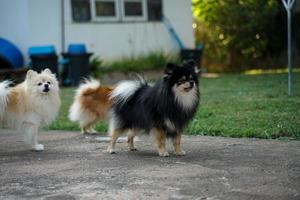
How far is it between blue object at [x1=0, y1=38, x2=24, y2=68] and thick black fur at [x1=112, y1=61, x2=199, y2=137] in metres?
9.64

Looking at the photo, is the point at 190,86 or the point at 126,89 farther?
the point at 126,89

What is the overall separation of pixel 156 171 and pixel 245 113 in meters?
4.31

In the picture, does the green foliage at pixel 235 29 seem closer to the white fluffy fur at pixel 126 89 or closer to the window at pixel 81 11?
the window at pixel 81 11

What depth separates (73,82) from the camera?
690 inches

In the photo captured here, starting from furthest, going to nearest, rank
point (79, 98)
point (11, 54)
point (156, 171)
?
point (11, 54), point (79, 98), point (156, 171)

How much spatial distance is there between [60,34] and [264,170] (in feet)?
40.4

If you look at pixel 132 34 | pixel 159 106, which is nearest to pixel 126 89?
pixel 159 106

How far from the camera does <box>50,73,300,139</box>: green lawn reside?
8.94 m

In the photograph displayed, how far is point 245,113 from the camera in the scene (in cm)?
1050

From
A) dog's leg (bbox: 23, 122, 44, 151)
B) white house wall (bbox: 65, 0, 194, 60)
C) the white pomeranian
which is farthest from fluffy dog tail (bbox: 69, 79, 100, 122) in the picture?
white house wall (bbox: 65, 0, 194, 60)

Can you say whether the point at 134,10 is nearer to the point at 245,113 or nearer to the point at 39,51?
the point at 39,51

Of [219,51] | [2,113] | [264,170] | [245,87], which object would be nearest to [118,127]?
[2,113]

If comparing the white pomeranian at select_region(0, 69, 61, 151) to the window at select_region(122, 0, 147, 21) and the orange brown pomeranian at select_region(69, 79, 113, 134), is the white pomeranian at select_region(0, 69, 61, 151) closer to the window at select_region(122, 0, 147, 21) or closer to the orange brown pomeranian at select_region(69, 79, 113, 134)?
the orange brown pomeranian at select_region(69, 79, 113, 134)

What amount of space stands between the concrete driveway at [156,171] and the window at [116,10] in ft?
32.8
